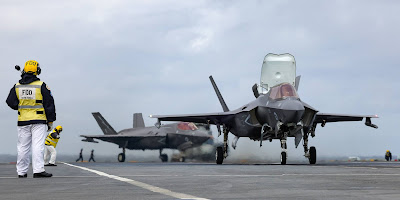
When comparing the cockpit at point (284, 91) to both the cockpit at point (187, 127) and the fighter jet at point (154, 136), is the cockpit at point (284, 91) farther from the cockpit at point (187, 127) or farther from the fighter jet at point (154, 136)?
the cockpit at point (187, 127)

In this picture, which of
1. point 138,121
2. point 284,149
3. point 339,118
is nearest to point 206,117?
point 284,149

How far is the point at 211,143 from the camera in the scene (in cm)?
5422

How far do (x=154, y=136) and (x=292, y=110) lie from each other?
34.4 meters

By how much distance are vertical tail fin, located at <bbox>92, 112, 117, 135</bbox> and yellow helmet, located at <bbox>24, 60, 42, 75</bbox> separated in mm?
49321

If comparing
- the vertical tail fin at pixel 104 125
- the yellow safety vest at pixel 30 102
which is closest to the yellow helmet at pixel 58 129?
the yellow safety vest at pixel 30 102

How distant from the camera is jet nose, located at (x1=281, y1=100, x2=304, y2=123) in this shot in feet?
75.5

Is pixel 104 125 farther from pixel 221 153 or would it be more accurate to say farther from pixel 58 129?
pixel 221 153

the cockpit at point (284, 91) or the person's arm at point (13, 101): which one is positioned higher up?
the cockpit at point (284, 91)

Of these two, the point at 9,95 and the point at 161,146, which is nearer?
the point at 9,95

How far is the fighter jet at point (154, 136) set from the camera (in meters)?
54.4

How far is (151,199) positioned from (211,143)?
4783 cm

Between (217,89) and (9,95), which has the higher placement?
(217,89)

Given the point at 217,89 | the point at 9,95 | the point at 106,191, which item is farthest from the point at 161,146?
the point at 106,191

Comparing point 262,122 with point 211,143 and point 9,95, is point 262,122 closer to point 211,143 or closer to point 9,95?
point 9,95
